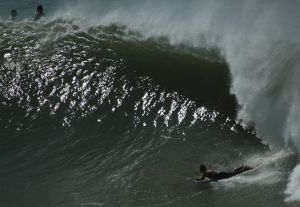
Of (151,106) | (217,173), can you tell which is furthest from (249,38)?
(217,173)

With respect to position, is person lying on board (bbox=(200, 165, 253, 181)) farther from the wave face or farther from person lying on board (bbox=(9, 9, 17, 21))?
person lying on board (bbox=(9, 9, 17, 21))

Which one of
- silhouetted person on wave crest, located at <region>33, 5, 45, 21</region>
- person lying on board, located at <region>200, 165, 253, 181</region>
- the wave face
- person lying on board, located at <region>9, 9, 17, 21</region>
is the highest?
person lying on board, located at <region>9, 9, 17, 21</region>

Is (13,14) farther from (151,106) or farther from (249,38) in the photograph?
(249,38)

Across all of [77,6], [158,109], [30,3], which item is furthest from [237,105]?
[30,3]

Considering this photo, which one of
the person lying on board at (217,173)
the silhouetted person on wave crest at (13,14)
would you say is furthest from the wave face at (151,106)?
the silhouetted person on wave crest at (13,14)

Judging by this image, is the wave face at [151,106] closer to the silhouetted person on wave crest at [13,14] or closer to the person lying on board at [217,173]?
the person lying on board at [217,173]

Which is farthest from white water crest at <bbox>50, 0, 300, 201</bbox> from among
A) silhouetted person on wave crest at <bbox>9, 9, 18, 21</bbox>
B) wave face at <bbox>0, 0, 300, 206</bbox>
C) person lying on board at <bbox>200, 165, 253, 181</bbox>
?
silhouetted person on wave crest at <bbox>9, 9, 18, 21</bbox>

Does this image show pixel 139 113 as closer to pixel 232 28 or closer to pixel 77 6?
pixel 232 28

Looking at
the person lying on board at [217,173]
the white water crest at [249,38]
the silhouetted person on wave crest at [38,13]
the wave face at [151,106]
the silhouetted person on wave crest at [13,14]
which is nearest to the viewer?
the person lying on board at [217,173]
